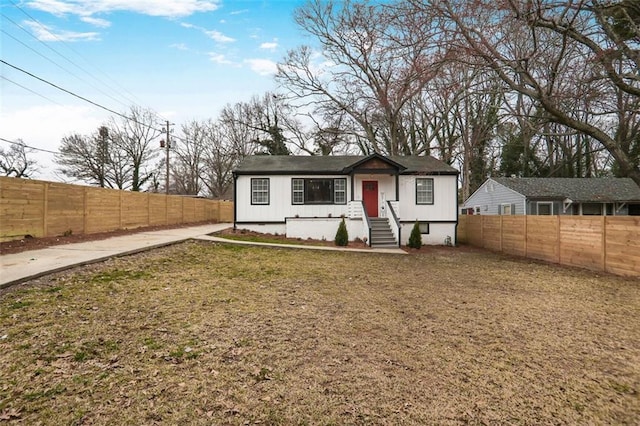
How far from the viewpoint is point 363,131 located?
28.1 meters

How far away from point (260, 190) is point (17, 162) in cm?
3042

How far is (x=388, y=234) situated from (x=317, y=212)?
354cm

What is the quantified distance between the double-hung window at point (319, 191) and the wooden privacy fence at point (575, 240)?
726 cm

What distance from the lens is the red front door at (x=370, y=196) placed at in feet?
50.4

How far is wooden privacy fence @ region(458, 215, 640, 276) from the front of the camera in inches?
318

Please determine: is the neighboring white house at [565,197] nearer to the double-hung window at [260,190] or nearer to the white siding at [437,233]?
the white siding at [437,233]

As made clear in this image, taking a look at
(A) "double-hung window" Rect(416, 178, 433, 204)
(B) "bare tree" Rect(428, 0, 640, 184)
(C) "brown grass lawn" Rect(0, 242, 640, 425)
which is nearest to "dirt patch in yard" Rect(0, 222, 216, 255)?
(C) "brown grass lawn" Rect(0, 242, 640, 425)

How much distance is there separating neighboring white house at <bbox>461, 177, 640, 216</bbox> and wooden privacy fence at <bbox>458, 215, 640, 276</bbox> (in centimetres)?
680

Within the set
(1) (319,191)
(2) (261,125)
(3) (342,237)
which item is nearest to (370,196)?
(1) (319,191)

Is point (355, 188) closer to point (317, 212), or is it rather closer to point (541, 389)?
point (317, 212)

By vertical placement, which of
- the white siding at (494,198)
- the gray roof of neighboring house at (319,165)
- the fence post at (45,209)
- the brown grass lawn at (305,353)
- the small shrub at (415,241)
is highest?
the gray roof of neighboring house at (319,165)

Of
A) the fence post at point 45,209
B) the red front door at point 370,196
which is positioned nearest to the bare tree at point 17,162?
the fence post at point 45,209

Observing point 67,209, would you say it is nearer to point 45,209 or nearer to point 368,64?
point 45,209

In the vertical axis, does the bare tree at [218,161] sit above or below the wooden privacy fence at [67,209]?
above
